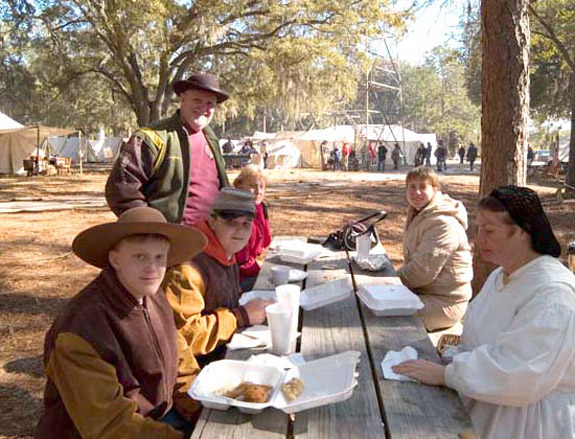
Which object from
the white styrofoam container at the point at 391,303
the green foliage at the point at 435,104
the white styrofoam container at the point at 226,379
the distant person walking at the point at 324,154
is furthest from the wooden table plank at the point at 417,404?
the green foliage at the point at 435,104

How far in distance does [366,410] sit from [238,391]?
408 mm

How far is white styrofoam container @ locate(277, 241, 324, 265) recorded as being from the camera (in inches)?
161

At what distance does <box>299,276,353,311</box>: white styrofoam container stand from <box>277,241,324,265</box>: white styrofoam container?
3.28ft

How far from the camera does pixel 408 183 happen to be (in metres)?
3.98

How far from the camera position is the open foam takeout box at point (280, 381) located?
5.56ft

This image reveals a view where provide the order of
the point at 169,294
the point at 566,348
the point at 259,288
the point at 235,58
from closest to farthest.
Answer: the point at 566,348, the point at 169,294, the point at 259,288, the point at 235,58

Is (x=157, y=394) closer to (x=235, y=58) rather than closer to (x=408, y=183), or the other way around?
(x=408, y=183)

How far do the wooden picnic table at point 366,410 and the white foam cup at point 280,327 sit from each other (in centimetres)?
9

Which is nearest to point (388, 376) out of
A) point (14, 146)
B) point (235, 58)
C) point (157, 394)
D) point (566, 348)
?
point (566, 348)

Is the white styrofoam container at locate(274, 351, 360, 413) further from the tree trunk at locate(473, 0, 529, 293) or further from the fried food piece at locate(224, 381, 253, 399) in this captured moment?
the tree trunk at locate(473, 0, 529, 293)

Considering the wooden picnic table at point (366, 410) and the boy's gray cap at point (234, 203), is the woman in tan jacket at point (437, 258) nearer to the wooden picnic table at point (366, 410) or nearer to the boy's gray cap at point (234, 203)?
the wooden picnic table at point (366, 410)

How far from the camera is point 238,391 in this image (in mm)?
1798

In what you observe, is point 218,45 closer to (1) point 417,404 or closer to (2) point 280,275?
(2) point 280,275

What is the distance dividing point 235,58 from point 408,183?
61.3 feet
